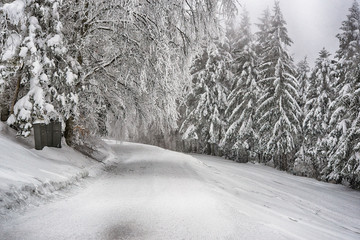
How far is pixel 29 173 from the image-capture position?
6.16m

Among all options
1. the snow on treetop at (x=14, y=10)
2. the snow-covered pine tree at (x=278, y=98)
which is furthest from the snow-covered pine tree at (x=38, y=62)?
the snow-covered pine tree at (x=278, y=98)

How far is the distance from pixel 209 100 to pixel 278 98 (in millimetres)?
6504

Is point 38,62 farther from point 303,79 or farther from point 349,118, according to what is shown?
point 303,79

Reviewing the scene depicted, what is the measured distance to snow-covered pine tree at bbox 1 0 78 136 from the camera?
8852 mm

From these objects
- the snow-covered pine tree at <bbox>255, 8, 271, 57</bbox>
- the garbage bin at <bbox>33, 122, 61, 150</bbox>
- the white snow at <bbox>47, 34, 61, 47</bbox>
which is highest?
the snow-covered pine tree at <bbox>255, 8, 271, 57</bbox>

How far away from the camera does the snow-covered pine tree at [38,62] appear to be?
885 cm

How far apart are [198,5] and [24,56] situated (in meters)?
5.38

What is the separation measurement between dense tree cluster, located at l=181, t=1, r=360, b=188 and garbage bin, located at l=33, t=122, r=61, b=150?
14.6 meters

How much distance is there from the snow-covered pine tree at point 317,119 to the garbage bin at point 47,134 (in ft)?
68.3

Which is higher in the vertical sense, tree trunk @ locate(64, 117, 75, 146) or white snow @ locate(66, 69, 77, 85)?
white snow @ locate(66, 69, 77, 85)

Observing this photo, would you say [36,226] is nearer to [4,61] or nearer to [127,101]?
[4,61]

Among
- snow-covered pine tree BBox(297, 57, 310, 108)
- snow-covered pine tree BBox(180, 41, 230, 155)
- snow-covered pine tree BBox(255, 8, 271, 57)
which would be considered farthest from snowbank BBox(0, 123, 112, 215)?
snow-covered pine tree BBox(297, 57, 310, 108)

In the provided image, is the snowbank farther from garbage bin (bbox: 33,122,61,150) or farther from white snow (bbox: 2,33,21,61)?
white snow (bbox: 2,33,21,61)

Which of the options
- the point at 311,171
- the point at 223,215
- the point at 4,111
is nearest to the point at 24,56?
the point at 4,111
